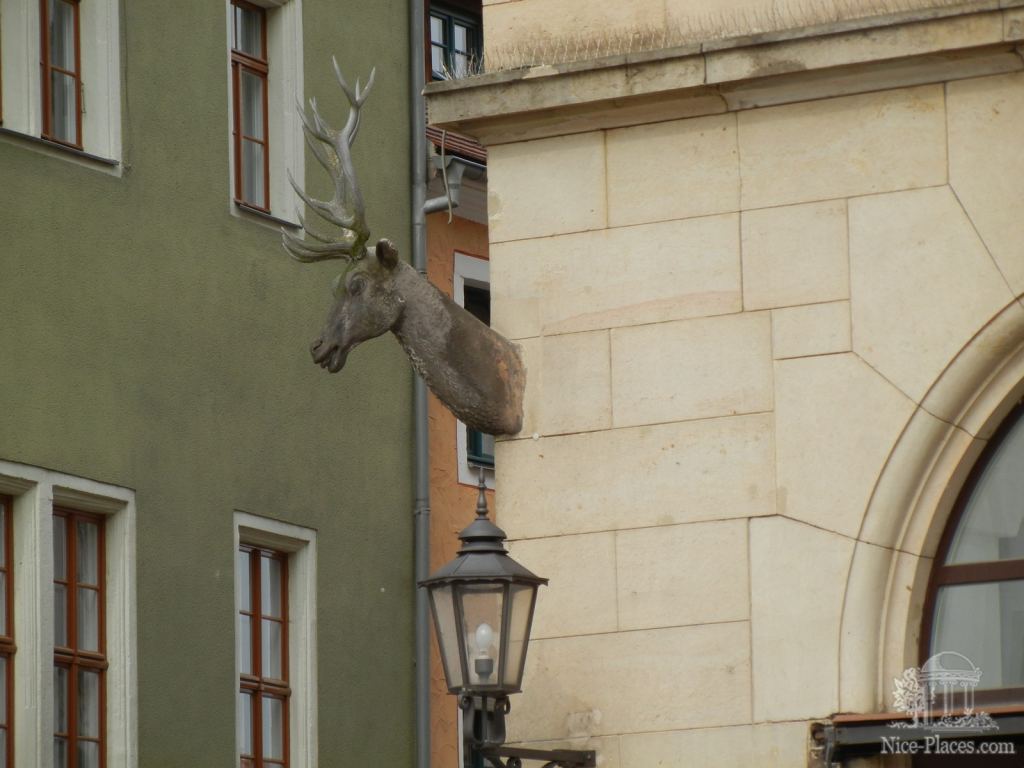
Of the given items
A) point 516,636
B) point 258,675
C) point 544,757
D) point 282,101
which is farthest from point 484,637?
point 282,101

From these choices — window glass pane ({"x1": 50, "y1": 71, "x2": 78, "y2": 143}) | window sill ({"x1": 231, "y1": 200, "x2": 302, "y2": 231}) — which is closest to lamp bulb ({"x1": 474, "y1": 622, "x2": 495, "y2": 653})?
window glass pane ({"x1": 50, "y1": 71, "x2": 78, "y2": 143})

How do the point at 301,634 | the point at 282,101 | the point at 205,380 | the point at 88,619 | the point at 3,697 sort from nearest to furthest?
the point at 3,697, the point at 88,619, the point at 205,380, the point at 301,634, the point at 282,101

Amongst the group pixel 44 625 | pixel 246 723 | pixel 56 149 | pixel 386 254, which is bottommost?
pixel 246 723

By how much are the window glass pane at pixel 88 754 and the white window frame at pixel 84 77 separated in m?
3.50

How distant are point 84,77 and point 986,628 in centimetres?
910

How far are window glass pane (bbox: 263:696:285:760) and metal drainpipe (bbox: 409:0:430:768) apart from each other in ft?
4.59

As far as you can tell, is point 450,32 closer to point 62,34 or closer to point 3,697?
point 62,34

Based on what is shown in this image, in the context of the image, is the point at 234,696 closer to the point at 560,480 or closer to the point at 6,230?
the point at 6,230

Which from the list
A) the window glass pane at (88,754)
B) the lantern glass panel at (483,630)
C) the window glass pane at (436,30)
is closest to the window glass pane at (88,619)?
the window glass pane at (88,754)

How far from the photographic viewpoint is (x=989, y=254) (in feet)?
31.6

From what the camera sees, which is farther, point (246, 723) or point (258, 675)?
point (258, 675)

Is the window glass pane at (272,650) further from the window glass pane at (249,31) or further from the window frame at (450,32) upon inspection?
the window frame at (450,32)

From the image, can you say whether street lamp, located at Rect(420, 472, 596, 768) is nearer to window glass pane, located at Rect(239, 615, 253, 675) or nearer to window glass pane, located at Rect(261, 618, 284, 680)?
window glass pane, located at Rect(239, 615, 253, 675)

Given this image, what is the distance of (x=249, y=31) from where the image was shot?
19.1m
